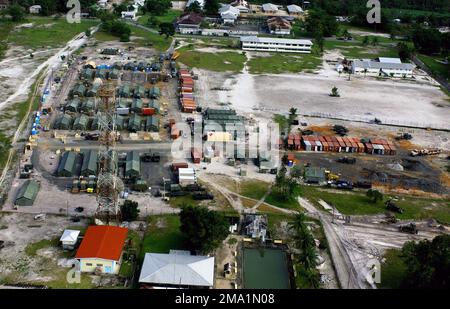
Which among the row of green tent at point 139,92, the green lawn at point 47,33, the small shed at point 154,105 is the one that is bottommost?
the small shed at point 154,105

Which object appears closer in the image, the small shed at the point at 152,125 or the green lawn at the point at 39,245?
the green lawn at the point at 39,245

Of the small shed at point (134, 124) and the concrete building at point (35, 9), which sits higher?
the concrete building at point (35, 9)

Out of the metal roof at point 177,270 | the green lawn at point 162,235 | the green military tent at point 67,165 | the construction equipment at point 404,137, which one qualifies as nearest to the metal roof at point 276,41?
the construction equipment at point 404,137

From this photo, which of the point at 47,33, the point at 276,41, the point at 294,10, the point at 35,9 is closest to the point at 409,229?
the point at 276,41

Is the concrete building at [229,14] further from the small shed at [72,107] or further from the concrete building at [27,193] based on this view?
the concrete building at [27,193]

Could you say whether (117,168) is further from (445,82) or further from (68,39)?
(445,82)

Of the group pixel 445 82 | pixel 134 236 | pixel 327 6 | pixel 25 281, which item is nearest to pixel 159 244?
pixel 134 236
